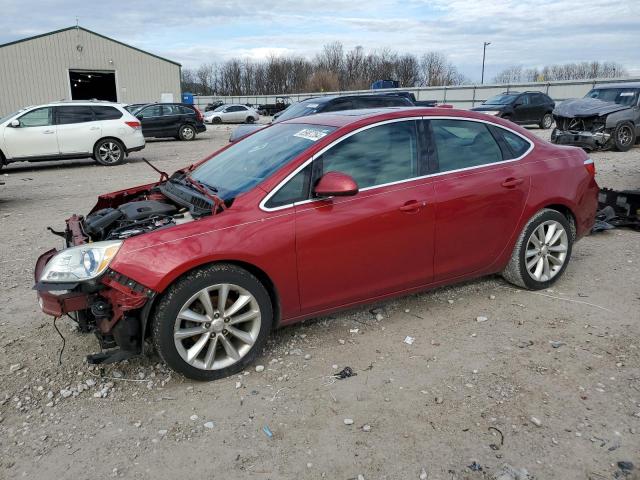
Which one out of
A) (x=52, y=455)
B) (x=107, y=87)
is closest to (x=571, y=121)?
(x=52, y=455)

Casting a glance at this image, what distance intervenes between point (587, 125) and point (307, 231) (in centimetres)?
1265

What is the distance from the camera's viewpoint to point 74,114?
44.9 ft

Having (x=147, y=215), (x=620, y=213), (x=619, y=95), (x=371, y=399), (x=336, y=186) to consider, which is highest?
(x=619, y=95)

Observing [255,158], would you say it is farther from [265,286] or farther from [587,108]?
[587,108]

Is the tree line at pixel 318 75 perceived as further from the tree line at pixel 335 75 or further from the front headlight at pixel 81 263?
the front headlight at pixel 81 263

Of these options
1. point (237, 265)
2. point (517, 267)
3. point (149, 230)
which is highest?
point (149, 230)

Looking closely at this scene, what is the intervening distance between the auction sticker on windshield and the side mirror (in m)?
0.44

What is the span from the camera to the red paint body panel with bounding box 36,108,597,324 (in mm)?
3236

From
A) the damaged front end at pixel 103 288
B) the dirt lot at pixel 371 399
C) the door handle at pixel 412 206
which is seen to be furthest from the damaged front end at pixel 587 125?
the damaged front end at pixel 103 288

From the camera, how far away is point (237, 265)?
133 inches

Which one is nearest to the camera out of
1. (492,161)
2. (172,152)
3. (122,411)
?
(122,411)

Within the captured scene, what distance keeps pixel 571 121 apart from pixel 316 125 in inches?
471

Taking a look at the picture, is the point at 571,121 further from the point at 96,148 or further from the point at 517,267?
the point at 96,148

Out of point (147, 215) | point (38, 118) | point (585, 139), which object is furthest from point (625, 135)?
point (38, 118)
